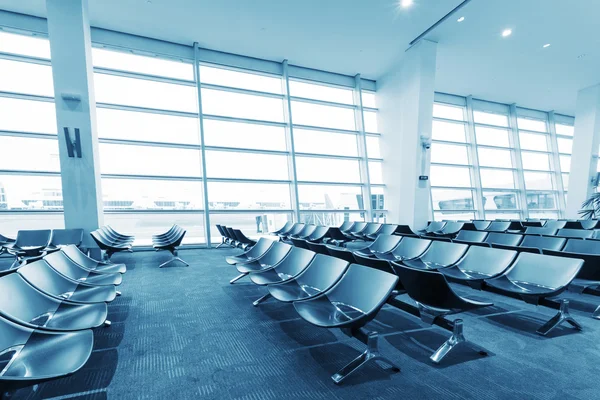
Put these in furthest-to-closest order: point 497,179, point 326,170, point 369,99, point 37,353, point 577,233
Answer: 1. point 497,179
2. point 369,99
3. point 326,170
4. point 577,233
5. point 37,353

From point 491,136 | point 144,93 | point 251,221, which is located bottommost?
point 251,221

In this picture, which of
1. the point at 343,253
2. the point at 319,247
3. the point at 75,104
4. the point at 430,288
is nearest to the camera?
the point at 430,288

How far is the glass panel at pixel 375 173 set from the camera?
30.6 feet

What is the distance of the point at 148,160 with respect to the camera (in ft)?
23.5

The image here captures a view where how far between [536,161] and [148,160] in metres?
13.5

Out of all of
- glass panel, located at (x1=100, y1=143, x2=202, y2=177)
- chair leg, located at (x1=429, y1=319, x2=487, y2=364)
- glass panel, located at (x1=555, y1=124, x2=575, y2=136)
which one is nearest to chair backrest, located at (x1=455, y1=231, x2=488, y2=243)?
chair leg, located at (x1=429, y1=319, x2=487, y2=364)

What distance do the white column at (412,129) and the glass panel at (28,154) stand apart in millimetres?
8083

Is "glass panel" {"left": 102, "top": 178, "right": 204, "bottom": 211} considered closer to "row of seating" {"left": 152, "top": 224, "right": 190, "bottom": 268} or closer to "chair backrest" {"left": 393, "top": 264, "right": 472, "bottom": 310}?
"row of seating" {"left": 152, "top": 224, "right": 190, "bottom": 268}

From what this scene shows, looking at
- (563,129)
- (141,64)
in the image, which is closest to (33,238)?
(141,64)

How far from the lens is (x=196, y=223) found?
7660 millimetres

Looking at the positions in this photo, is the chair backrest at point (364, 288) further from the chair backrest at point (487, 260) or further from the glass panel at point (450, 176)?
the glass panel at point (450, 176)

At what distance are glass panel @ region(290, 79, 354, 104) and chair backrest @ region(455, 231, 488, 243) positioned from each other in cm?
575

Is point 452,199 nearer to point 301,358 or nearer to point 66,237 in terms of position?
point 301,358

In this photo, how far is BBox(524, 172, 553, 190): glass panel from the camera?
11.5m
